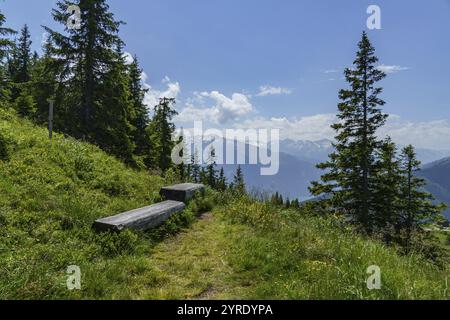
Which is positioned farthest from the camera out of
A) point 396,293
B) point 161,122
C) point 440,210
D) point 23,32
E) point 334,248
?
point 23,32

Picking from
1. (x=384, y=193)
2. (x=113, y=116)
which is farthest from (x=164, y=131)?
(x=384, y=193)

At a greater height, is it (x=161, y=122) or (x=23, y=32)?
(x=23, y=32)

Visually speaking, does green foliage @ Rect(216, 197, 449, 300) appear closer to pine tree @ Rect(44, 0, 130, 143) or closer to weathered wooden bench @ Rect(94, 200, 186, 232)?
weathered wooden bench @ Rect(94, 200, 186, 232)

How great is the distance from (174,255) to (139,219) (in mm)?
1277

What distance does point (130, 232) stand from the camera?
20.1ft

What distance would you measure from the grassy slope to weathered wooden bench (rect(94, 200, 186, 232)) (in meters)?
0.25

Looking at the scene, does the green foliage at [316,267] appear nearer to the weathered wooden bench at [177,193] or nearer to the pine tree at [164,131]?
the weathered wooden bench at [177,193]

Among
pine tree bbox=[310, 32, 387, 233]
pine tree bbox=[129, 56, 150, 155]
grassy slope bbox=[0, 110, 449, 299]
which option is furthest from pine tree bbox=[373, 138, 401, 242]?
pine tree bbox=[129, 56, 150, 155]

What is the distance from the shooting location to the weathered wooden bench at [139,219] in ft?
20.3

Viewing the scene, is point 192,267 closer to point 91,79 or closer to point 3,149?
point 3,149

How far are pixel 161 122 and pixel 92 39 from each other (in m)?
16.3
